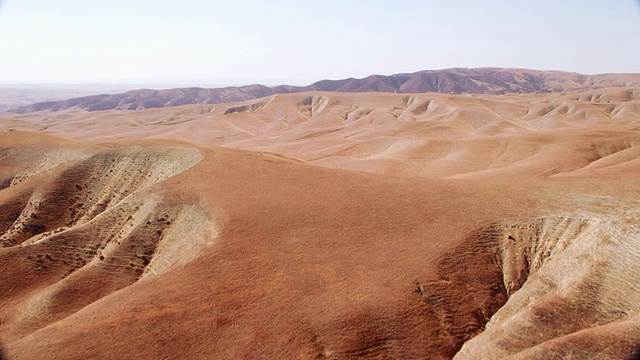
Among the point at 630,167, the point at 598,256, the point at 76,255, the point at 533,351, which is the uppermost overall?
the point at 630,167

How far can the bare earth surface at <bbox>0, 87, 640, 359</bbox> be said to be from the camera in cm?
1673

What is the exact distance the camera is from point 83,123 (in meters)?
149

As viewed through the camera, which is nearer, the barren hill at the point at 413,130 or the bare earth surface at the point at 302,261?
the bare earth surface at the point at 302,261

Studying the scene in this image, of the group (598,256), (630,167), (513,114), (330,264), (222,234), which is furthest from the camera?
(513,114)

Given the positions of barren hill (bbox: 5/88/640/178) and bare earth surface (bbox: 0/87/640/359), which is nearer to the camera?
bare earth surface (bbox: 0/87/640/359)

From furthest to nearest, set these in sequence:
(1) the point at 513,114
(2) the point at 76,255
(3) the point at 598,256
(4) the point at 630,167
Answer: (1) the point at 513,114, (4) the point at 630,167, (2) the point at 76,255, (3) the point at 598,256

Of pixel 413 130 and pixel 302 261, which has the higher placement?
pixel 413 130

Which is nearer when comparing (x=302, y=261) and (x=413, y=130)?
(x=302, y=261)

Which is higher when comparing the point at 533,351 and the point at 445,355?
the point at 533,351

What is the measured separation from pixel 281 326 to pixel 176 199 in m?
16.5

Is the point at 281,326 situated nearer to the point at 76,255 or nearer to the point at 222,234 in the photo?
the point at 222,234

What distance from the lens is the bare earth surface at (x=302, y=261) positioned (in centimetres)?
1673

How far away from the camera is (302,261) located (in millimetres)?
22094

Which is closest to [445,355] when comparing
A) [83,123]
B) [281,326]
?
[281,326]
